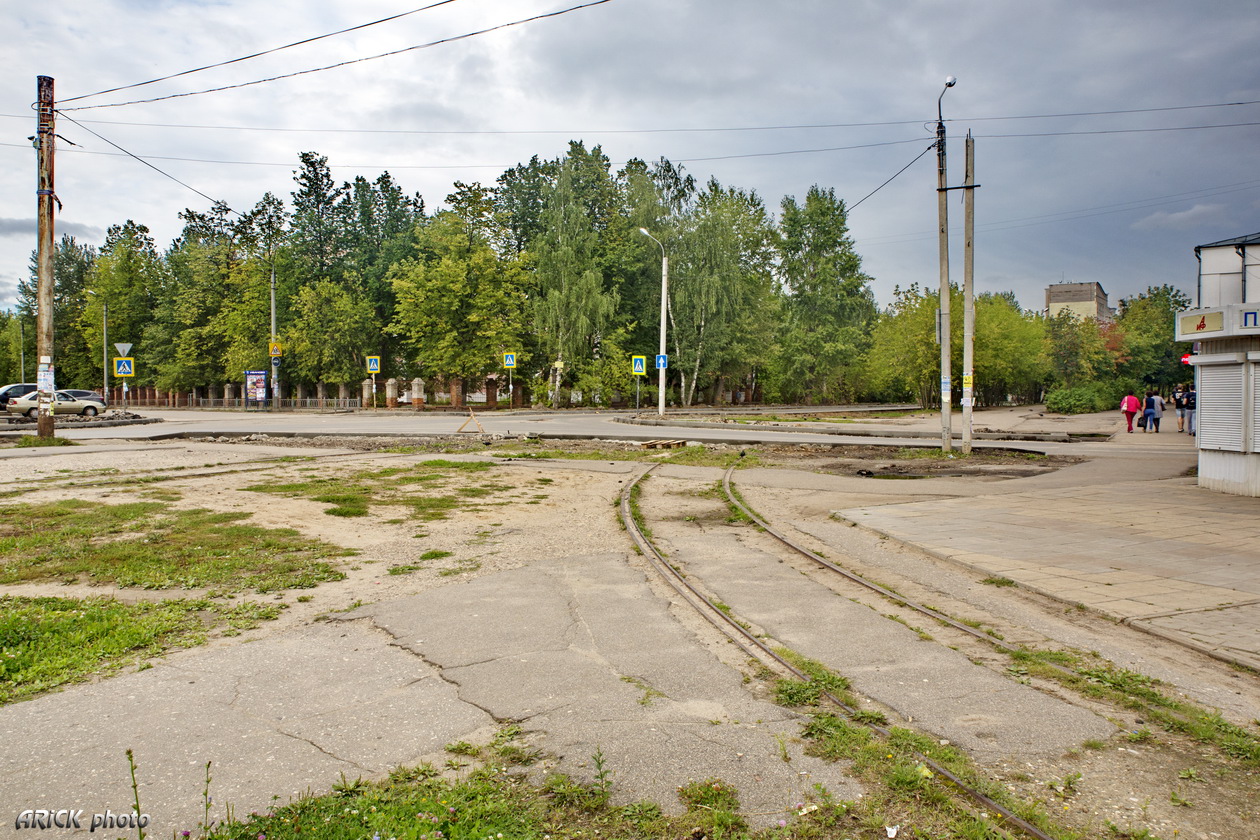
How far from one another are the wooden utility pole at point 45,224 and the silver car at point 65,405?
80.9 feet

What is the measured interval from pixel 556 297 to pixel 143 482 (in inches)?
1520

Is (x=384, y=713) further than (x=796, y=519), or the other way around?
(x=796, y=519)

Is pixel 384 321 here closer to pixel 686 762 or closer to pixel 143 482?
pixel 143 482

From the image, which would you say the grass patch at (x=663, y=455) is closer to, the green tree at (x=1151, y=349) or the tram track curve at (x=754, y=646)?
the tram track curve at (x=754, y=646)

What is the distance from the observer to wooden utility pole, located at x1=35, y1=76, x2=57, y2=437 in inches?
812

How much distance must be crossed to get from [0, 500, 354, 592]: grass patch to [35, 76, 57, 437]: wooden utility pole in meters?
12.8

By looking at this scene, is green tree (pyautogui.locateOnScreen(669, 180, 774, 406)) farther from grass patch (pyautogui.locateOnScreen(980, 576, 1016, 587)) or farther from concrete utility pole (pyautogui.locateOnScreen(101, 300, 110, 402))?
grass patch (pyautogui.locateOnScreen(980, 576, 1016, 587))

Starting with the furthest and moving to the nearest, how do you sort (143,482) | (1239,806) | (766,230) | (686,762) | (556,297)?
(766,230) → (556,297) → (143,482) → (686,762) → (1239,806)

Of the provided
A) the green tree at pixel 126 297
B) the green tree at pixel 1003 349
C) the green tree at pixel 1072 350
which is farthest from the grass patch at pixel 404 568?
the green tree at pixel 126 297

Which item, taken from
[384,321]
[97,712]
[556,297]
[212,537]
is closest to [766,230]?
[556,297]

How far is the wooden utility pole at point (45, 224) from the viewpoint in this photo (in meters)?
20.6

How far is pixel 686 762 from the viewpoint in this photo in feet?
12.0

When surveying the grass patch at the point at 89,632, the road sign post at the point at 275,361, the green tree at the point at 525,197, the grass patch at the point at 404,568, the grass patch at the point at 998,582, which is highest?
the green tree at the point at 525,197

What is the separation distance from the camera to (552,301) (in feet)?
170
